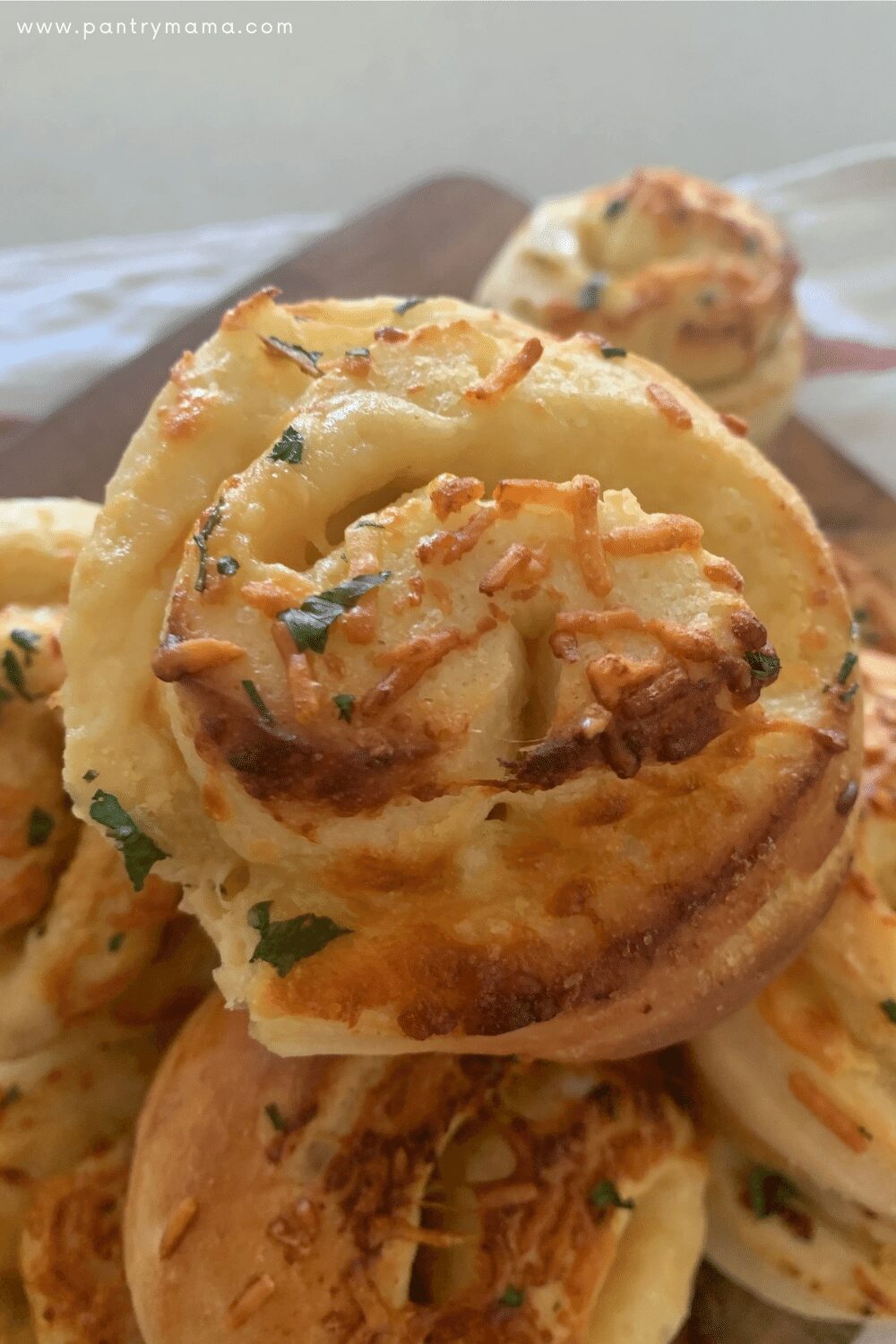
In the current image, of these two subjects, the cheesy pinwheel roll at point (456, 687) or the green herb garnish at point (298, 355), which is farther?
the green herb garnish at point (298, 355)

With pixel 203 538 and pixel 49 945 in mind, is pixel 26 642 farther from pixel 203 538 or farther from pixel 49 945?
pixel 203 538

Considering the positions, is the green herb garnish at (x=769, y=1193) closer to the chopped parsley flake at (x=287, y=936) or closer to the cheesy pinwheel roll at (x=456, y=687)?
the cheesy pinwheel roll at (x=456, y=687)

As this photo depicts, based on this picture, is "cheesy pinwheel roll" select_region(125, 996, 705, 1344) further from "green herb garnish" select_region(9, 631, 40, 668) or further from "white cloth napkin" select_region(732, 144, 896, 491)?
"white cloth napkin" select_region(732, 144, 896, 491)

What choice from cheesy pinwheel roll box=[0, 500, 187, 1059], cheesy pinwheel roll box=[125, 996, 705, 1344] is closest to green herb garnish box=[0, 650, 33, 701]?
cheesy pinwheel roll box=[0, 500, 187, 1059]

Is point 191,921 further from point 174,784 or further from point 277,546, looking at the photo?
point 277,546

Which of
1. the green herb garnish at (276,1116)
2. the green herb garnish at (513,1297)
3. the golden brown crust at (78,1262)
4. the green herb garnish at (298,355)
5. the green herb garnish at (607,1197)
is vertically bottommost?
the golden brown crust at (78,1262)

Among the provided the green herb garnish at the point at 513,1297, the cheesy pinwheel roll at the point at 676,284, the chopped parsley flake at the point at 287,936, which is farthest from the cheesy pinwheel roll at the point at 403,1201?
the cheesy pinwheel roll at the point at 676,284

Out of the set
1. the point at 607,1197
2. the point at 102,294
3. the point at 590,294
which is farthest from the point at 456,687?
the point at 102,294

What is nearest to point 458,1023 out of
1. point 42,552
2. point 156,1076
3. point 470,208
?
point 156,1076
